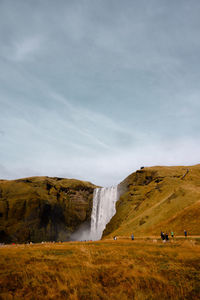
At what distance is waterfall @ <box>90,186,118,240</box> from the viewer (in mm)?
91625

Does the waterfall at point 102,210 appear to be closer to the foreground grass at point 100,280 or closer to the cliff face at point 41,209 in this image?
the cliff face at point 41,209

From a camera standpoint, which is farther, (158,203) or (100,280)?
(158,203)

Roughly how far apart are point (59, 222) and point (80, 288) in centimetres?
9228

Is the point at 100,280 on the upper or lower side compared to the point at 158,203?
lower

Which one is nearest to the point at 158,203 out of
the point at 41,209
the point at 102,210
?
the point at 102,210

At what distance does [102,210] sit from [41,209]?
28182 millimetres

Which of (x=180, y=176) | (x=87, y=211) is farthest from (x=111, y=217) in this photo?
(x=180, y=176)

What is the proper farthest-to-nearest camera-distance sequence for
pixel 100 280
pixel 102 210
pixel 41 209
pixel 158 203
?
pixel 102 210, pixel 41 209, pixel 158 203, pixel 100 280

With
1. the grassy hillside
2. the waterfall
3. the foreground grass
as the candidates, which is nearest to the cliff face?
the waterfall

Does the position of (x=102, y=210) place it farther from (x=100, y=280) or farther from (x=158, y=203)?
(x=100, y=280)

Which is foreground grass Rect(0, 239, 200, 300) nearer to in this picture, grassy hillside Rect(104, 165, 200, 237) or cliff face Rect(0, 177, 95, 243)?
grassy hillside Rect(104, 165, 200, 237)

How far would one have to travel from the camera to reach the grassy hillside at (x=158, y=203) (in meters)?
49.3

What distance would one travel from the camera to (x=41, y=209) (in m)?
89.2

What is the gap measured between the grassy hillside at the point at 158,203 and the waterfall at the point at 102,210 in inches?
192
